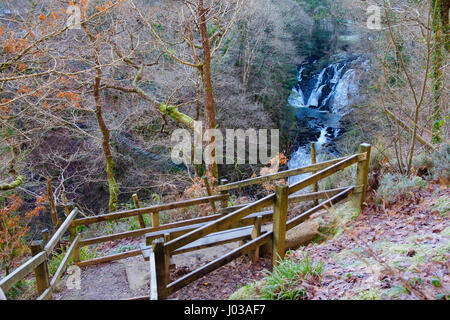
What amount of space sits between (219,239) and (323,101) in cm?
2110

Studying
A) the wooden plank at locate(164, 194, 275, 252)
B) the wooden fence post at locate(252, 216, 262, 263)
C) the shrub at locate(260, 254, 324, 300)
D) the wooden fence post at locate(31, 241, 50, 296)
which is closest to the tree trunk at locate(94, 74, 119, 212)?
the wooden fence post at locate(31, 241, 50, 296)

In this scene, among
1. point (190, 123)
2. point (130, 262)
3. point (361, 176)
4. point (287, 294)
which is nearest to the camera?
point (287, 294)

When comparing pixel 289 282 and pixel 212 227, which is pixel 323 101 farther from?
pixel 289 282

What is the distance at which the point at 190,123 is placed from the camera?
11.8 metres

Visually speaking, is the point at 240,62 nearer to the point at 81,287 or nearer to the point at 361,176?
the point at 361,176

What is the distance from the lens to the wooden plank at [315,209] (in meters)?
4.25

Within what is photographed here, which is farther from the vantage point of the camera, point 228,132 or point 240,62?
point 240,62

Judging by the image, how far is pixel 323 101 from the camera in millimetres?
23266

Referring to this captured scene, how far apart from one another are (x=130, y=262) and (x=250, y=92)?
14.2 m

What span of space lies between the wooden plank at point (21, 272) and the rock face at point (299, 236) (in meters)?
3.14

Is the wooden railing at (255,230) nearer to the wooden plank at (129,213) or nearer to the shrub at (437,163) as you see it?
the shrub at (437,163)

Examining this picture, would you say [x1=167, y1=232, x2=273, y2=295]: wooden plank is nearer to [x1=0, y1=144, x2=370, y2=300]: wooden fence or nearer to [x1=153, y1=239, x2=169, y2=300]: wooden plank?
[x1=0, y1=144, x2=370, y2=300]: wooden fence

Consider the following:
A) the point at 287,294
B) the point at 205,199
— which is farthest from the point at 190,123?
the point at 287,294

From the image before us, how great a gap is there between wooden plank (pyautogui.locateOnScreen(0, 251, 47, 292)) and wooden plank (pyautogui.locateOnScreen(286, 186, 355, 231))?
3.17 meters
